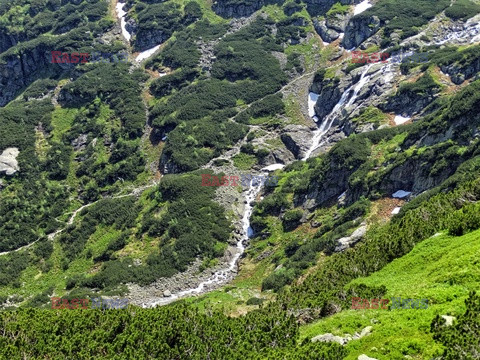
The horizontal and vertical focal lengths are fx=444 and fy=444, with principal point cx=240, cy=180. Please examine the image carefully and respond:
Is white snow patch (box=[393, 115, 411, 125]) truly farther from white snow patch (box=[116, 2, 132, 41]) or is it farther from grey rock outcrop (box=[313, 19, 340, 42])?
white snow patch (box=[116, 2, 132, 41])

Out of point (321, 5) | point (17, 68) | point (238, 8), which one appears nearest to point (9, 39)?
point (17, 68)

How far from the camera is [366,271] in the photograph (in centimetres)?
2345

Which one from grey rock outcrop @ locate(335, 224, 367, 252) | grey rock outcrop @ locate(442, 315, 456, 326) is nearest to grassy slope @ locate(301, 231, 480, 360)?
grey rock outcrop @ locate(442, 315, 456, 326)

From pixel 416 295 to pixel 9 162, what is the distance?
76920 millimetres

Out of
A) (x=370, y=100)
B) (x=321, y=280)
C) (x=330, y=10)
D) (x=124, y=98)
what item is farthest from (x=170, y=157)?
(x=330, y=10)

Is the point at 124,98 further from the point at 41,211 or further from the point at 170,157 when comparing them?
the point at 41,211

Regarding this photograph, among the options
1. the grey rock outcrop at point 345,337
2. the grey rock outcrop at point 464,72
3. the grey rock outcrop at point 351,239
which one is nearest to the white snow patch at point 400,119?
the grey rock outcrop at point 464,72

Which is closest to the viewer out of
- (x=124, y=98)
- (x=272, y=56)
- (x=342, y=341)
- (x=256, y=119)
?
(x=342, y=341)

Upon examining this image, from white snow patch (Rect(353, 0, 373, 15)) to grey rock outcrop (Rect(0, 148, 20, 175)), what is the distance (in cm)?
8362

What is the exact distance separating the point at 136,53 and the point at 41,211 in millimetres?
55808

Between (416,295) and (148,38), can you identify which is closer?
(416,295)

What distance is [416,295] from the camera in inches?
647

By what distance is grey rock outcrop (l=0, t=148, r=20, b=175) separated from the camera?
76.2 meters

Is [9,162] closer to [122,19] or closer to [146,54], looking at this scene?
[146,54]
